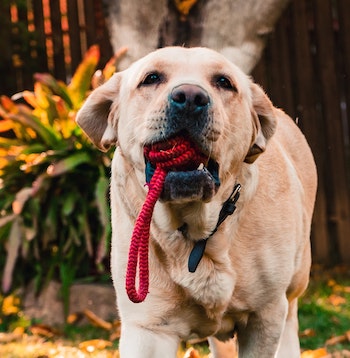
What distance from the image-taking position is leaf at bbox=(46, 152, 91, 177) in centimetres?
607

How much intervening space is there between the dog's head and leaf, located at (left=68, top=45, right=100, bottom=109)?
3.01m

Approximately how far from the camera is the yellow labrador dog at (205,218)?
10.6 feet

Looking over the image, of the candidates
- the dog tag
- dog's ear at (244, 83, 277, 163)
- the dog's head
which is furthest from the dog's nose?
the dog tag

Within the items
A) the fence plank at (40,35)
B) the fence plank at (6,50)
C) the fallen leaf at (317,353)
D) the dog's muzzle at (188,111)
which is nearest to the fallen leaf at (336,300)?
the fallen leaf at (317,353)

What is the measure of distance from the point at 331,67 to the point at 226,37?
244cm

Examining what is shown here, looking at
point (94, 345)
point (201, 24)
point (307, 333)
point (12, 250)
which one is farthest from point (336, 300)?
point (12, 250)

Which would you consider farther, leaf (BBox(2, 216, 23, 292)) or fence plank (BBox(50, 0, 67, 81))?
fence plank (BBox(50, 0, 67, 81))

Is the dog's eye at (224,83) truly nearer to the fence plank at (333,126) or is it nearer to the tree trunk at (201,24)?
the tree trunk at (201,24)

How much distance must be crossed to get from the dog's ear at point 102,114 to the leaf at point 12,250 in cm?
266

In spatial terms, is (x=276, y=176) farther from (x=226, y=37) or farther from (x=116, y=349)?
(x=226, y=37)

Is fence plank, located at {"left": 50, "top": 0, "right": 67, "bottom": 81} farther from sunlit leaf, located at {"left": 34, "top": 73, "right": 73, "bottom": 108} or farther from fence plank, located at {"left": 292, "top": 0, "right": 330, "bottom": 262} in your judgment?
fence plank, located at {"left": 292, "top": 0, "right": 330, "bottom": 262}

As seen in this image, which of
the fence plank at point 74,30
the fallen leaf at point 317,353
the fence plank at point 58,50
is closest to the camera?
the fallen leaf at point 317,353

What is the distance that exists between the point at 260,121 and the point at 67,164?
2.77 meters

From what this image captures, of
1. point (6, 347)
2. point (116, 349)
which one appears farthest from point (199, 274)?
point (6, 347)
